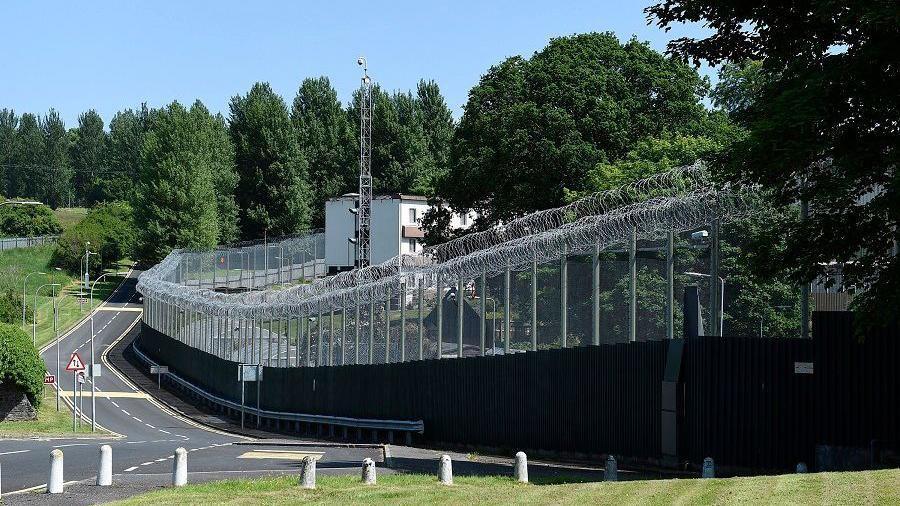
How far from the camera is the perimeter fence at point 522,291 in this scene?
1144 inches

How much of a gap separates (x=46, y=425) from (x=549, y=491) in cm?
4909

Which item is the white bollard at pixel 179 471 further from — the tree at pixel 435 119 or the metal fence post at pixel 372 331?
the tree at pixel 435 119

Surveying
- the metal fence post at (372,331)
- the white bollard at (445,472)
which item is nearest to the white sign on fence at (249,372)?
the metal fence post at (372,331)

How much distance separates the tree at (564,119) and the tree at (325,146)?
73964 millimetres

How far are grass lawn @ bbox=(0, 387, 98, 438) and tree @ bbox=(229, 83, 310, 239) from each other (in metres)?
67.5

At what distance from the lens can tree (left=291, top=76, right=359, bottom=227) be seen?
153 metres

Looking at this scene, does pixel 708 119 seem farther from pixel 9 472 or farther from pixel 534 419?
pixel 9 472

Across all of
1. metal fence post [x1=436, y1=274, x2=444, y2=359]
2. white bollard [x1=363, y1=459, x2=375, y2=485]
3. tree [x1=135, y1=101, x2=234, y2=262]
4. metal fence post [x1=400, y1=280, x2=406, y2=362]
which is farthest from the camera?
tree [x1=135, y1=101, x2=234, y2=262]

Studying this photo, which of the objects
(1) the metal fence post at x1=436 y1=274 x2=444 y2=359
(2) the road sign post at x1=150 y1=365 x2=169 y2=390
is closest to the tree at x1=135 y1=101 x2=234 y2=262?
(2) the road sign post at x1=150 y1=365 x2=169 y2=390

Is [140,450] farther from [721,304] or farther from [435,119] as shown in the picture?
[435,119]

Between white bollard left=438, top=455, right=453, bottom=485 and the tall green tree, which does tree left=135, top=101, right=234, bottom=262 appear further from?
white bollard left=438, top=455, right=453, bottom=485

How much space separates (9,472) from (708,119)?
49652 millimetres

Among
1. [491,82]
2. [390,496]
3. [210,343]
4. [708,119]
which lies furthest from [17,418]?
[390,496]

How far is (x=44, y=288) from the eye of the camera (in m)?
147
